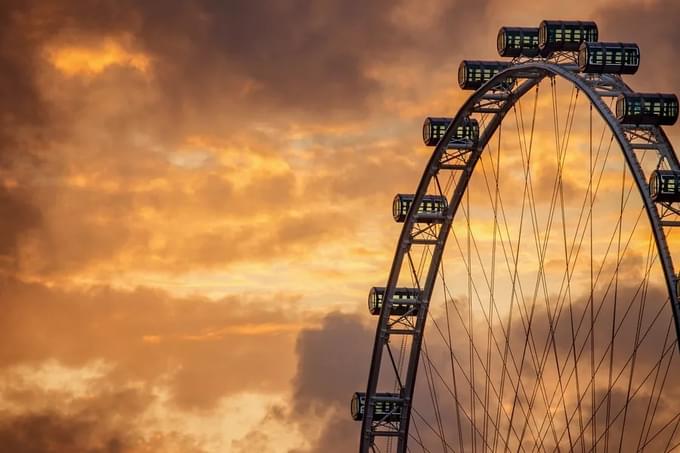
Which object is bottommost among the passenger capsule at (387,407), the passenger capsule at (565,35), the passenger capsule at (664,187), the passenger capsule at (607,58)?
the passenger capsule at (387,407)

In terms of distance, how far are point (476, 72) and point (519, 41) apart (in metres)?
10.5

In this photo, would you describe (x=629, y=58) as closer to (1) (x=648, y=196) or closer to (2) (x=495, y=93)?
(1) (x=648, y=196)

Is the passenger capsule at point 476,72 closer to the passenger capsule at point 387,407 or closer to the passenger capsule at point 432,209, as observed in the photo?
the passenger capsule at point 432,209

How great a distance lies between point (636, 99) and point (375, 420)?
49.9 meters

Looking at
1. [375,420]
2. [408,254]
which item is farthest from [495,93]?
[375,420]

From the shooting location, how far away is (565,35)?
460 feet

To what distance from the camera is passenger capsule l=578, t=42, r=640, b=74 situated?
431ft

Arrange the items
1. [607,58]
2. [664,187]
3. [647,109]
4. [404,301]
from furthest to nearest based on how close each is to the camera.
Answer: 1. [404,301]
2. [607,58]
3. [647,109]
4. [664,187]

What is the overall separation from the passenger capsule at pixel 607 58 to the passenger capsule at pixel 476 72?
896 inches

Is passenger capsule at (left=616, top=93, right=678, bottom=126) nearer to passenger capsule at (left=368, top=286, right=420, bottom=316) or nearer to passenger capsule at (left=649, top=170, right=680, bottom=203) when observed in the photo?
passenger capsule at (left=649, top=170, right=680, bottom=203)

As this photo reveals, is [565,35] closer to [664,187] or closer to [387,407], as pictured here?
[664,187]

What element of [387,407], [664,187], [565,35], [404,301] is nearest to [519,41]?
[565,35]

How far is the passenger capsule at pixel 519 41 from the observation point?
145 m

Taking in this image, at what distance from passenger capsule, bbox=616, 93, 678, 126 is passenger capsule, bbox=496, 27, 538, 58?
16451 mm
